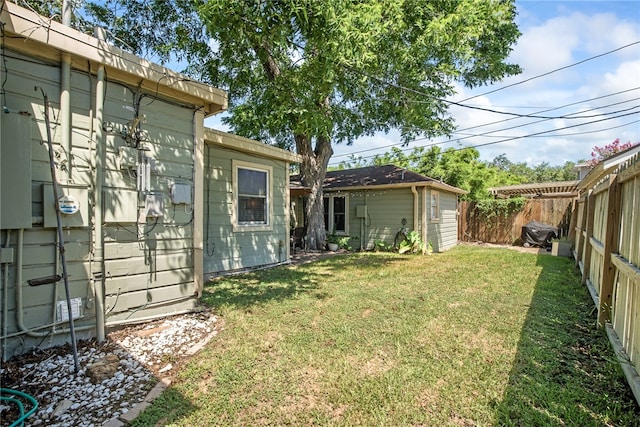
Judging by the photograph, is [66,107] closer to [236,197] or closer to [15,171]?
[15,171]

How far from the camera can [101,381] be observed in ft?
8.34

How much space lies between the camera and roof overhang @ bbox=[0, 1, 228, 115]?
276cm

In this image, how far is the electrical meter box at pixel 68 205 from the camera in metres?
2.94

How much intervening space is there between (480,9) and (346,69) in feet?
13.4

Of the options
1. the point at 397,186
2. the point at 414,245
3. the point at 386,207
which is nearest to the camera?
the point at 414,245

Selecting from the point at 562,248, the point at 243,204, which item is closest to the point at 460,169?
the point at 562,248

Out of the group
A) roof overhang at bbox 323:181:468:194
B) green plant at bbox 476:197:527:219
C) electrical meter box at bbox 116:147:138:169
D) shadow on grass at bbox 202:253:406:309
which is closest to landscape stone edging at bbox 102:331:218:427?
shadow on grass at bbox 202:253:406:309

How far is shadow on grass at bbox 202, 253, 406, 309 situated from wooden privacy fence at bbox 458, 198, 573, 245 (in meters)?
7.48

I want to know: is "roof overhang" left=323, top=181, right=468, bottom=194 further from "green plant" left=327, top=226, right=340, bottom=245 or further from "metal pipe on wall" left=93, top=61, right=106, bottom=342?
"metal pipe on wall" left=93, top=61, right=106, bottom=342

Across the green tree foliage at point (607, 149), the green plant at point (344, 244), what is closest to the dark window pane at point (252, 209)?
the green plant at point (344, 244)

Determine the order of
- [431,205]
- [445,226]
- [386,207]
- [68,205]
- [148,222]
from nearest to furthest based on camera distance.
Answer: [68,205] → [148,222] → [431,205] → [386,207] → [445,226]

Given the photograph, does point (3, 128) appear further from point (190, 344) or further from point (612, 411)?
point (612, 411)

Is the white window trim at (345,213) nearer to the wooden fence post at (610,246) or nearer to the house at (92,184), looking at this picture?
the house at (92,184)

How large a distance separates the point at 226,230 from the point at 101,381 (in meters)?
4.00
